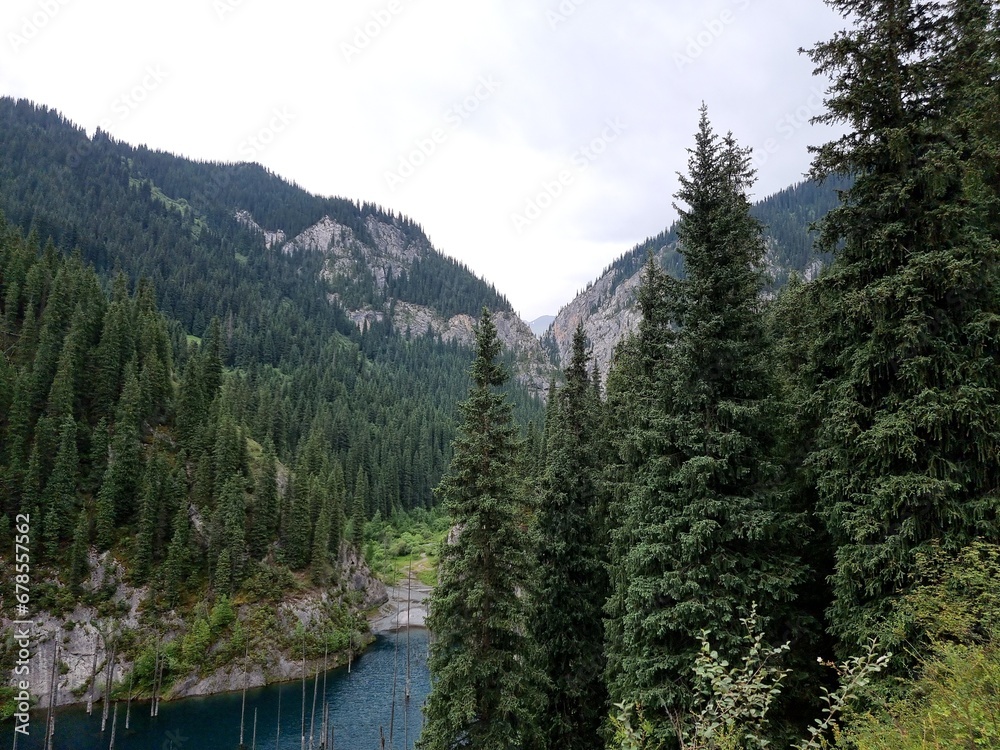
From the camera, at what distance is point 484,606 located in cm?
1750

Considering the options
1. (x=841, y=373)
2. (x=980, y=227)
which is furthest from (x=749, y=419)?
(x=980, y=227)

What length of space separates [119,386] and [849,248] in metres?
78.6

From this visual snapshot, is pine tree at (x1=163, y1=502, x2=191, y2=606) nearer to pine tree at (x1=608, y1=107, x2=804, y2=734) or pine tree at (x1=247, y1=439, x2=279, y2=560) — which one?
pine tree at (x1=247, y1=439, x2=279, y2=560)

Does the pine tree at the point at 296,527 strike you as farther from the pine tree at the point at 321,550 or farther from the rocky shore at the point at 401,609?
the rocky shore at the point at 401,609

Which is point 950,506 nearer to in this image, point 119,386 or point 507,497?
point 507,497

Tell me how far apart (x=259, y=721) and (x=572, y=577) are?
4647 centimetres

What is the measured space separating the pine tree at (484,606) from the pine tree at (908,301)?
9.72 meters

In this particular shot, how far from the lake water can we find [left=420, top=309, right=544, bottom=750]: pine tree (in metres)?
29.4

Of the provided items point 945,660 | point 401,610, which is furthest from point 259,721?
point 945,660

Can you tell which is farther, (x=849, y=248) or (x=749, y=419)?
(x=749, y=419)

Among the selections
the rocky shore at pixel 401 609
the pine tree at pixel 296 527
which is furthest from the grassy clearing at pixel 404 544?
the pine tree at pixel 296 527

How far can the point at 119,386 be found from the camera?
215 feet

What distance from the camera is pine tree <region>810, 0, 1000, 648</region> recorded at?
10.2m

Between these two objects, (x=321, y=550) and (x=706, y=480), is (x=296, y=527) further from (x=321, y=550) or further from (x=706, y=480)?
(x=706, y=480)
